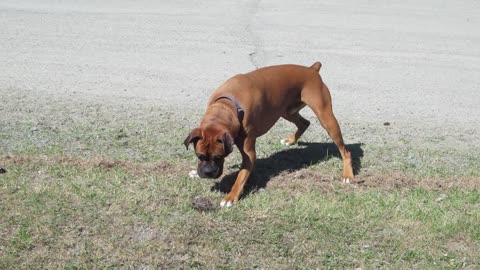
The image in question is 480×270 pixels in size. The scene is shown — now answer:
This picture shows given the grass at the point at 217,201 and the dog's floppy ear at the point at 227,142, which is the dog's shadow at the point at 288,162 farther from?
the dog's floppy ear at the point at 227,142

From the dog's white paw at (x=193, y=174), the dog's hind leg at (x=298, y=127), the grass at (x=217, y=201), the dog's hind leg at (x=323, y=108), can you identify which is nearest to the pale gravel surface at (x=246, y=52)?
the dog's hind leg at (x=298, y=127)

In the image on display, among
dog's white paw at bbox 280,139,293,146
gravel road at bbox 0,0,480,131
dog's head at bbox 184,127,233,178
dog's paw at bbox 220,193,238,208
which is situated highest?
dog's head at bbox 184,127,233,178

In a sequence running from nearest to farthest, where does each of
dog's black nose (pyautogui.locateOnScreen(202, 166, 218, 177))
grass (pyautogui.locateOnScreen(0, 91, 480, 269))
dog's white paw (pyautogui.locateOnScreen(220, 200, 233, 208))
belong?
grass (pyautogui.locateOnScreen(0, 91, 480, 269)) < dog's black nose (pyautogui.locateOnScreen(202, 166, 218, 177)) < dog's white paw (pyautogui.locateOnScreen(220, 200, 233, 208))

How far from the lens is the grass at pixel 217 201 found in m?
4.53

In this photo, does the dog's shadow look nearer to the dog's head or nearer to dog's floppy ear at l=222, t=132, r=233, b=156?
the dog's head

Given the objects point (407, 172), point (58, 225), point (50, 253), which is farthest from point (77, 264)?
point (407, 172)

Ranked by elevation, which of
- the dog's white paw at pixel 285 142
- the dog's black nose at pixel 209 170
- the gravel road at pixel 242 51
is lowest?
the gravel road at pixel 242 51

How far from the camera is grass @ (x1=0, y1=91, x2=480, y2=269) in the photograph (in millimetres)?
4531

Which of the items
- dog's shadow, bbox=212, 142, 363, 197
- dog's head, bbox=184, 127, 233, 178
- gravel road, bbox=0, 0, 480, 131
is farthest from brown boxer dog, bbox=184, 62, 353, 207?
gravel road, bbox=0, 0, 480, 131

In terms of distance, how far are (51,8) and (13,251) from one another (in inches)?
402

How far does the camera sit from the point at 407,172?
633 centimetres

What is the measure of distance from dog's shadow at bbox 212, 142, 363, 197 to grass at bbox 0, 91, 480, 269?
0.07 ft

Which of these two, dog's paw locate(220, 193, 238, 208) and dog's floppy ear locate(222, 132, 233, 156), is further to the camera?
dog's paw locate(220, 193, 238, 208)

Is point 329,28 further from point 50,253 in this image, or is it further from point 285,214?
point 50,253
